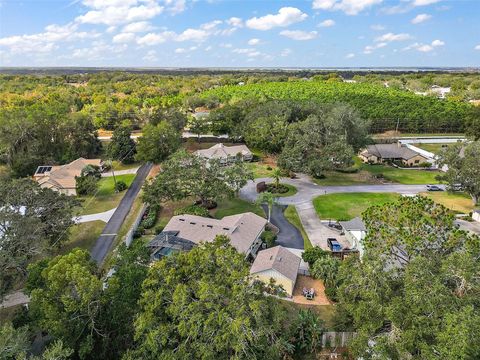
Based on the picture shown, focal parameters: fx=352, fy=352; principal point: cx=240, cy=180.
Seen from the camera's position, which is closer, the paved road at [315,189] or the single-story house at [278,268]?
the single-story house at [278,268]

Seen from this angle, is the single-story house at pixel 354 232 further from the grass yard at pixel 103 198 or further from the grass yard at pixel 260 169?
the grass yard at pixel 103 198

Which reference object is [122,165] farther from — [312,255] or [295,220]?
[312,255]

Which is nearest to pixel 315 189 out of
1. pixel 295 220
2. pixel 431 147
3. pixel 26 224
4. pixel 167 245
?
pixel 295 220

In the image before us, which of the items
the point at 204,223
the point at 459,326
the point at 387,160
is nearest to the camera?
the point at 459,326

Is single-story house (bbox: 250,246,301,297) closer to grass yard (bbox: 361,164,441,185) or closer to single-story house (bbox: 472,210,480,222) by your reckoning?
single-story house (bbox: 472,210,480,222)

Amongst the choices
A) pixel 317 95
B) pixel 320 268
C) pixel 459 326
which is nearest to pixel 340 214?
pixel 320 268

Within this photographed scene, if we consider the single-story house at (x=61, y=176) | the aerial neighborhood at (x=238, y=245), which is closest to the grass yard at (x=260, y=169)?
the aerial neighborhood at (x=238, y=245)

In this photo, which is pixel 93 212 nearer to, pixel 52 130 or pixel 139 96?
pixel 52 130
